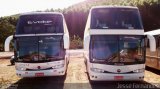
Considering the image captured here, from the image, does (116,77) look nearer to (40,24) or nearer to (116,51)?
(116,51)

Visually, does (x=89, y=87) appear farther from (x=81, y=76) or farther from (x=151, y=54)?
(x=151, y=54)

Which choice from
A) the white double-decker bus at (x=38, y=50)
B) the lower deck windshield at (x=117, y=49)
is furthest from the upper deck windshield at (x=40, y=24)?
the lower deck windshield at (x=117, y=49)

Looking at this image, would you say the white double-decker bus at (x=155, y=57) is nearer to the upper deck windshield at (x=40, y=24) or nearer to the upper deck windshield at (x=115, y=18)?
the upper deck windshield at (x=115, y=18)

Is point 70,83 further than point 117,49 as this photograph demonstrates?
Yes

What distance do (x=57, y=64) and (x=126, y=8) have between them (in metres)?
4.48

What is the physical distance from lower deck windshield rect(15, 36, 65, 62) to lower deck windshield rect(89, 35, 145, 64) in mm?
2156

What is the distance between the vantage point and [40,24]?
731 inches

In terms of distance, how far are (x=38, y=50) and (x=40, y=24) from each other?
1548mm

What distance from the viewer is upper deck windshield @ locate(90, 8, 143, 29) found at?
17.0 meters

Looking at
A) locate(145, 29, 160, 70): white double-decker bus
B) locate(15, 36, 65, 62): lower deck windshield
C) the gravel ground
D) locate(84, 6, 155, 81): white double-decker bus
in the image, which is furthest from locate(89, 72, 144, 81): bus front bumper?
locate(145, 29, 160, 70): white double-decker bus

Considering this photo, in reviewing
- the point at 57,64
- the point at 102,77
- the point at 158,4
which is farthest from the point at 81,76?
the point at 158,4

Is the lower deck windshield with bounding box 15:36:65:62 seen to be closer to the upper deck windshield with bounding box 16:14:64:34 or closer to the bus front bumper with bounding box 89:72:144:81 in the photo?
the upper deck windshield with bounding box 16:14:64:34

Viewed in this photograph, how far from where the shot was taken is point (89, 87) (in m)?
16.4

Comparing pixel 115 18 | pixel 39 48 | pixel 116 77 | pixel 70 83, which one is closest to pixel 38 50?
pixel 39 48
